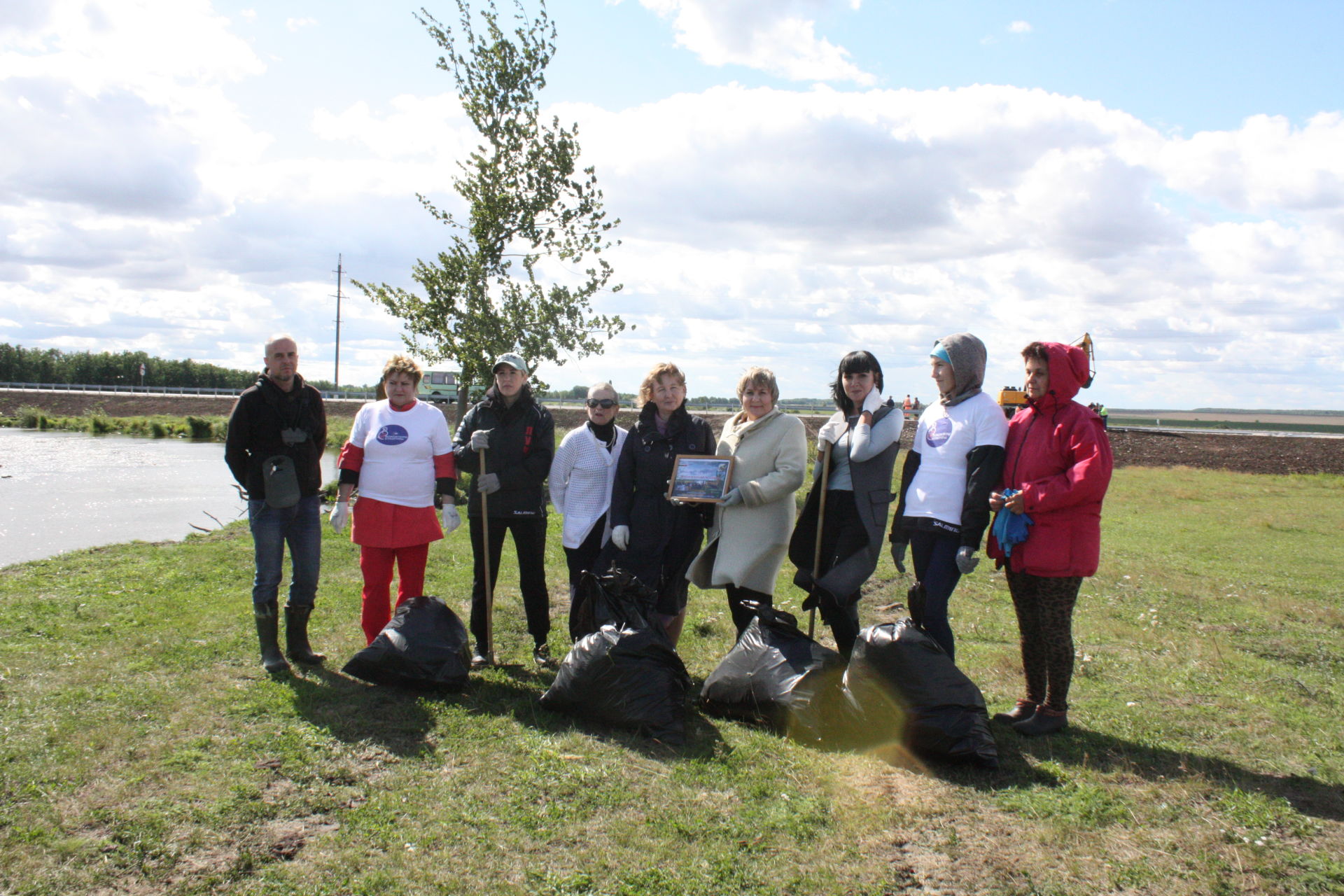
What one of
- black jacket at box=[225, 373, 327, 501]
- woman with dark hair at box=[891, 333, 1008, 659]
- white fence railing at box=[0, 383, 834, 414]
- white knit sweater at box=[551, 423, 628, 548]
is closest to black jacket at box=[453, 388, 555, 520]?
white knit sweater at box=[551, 423, 628, 548]

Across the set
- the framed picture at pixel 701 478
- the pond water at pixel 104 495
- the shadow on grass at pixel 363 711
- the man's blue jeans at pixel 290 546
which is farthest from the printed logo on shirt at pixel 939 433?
the pond water at pixel 104 495

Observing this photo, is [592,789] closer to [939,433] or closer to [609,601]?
[609,601]

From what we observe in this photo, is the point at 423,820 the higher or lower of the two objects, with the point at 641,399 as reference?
lower

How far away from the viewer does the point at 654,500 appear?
4.59 metres

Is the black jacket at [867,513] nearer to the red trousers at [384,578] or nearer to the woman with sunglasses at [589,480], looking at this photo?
the woman with sunglasses at [589,480]

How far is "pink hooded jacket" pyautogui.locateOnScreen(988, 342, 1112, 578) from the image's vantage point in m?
3.57

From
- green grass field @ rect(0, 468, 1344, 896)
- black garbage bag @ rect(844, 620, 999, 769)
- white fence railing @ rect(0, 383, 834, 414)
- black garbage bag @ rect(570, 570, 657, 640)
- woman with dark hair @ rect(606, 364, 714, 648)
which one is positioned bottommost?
green grass field @ rect(0, 468, 1344, 896)

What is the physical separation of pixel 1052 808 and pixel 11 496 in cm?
1759

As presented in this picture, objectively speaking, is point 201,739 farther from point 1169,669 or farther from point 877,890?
point 1169,669

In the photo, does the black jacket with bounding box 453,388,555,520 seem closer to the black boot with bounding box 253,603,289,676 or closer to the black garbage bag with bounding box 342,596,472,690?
the black garbage bag with bounding box 342,596,472,690

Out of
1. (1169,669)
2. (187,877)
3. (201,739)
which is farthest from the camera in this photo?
(1169,669)

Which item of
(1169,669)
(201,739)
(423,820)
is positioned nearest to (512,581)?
(201,739)

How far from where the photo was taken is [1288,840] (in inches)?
112

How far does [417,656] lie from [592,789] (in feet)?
4.53
